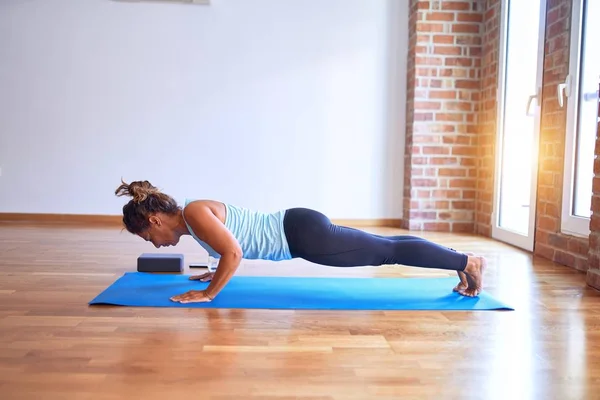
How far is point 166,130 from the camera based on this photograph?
493cm

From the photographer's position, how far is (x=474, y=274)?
7.57ft

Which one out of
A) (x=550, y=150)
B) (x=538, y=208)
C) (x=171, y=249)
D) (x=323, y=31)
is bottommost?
(x=171, y=249)

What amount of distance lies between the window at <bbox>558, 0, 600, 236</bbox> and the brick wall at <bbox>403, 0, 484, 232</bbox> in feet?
5.22

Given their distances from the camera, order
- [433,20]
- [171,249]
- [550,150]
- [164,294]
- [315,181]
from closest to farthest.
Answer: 1. [164,294]
2. [550,150]
3. [171,249]
4. [433,20]
5. [315,181]

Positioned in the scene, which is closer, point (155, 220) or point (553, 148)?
point (155, 220)

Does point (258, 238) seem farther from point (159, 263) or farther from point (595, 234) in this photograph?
point (595, 234)

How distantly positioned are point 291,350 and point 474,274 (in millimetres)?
1001

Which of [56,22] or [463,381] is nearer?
[463,381]

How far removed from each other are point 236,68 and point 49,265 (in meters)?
2.61

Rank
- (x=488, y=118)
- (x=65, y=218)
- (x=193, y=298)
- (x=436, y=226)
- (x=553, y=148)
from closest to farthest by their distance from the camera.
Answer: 1. (x=193, y=298)
2. (x=553, y=148)
3. (x=488, y=118)
4. (x=436, y=226)
5. (x=65, y=218)

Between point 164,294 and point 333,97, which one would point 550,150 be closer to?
point 333,97

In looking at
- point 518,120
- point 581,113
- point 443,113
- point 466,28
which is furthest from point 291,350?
point 466,28

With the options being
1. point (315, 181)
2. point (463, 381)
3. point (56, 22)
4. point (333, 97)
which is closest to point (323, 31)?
point (333, 97)

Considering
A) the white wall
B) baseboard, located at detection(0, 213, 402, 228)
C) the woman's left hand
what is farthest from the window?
baseboard, located at detection(0, 213, 402, 228)
